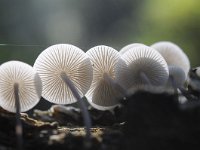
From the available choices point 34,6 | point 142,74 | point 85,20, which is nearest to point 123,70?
point 142,74

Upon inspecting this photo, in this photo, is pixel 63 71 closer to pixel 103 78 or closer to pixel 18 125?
pixel 103 78

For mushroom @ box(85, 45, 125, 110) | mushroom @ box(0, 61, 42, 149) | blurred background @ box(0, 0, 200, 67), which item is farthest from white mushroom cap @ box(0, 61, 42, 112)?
blurred background @ box(0, 0, 200, 67)

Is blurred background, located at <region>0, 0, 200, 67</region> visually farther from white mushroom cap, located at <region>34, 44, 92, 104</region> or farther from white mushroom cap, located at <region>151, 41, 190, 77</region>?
white mushroom cap, located at <region>34, 44, 92, 104</region>

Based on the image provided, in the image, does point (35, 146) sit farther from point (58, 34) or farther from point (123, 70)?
point (58, 34)

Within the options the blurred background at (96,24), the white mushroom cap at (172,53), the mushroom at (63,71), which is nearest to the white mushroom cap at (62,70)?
the mushroom at (63,71)

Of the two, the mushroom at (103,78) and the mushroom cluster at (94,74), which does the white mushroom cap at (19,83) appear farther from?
the mushroom at (103,78)

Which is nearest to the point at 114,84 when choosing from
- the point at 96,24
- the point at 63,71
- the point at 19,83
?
the point at 63,71
